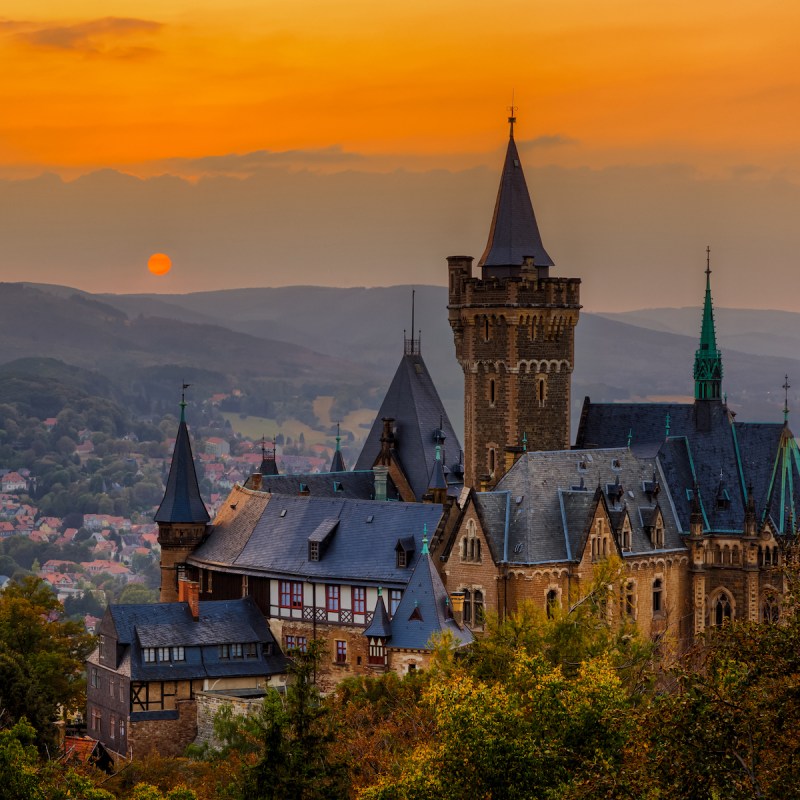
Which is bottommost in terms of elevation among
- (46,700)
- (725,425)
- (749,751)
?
(46,700)

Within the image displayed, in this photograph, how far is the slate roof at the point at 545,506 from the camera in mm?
87062

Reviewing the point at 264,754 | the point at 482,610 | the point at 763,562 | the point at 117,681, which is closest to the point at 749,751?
the point at 264,754

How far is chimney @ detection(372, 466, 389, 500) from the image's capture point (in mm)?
105688

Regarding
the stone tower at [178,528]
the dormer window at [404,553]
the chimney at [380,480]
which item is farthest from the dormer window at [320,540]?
the chimney at [380,480]

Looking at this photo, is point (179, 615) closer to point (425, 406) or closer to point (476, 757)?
point (425, 406)

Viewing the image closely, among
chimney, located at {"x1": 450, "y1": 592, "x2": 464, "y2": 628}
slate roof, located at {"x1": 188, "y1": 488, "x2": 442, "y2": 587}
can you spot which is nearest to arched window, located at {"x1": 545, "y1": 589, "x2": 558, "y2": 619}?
→ chimney, located at {"x1": 450, "y1": 592, "x2": 464, "y2": 628}

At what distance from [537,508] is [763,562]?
1537 cm

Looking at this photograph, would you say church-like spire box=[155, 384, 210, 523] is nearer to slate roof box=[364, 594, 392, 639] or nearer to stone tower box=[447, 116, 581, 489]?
stone tower box=[447, 116, 581, 489]

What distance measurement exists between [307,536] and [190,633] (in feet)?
27.0

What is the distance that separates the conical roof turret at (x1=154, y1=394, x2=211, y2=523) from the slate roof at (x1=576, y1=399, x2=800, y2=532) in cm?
2306

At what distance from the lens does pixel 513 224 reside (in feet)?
333

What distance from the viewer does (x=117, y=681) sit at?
286ft

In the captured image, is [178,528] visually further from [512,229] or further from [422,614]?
[512,229]

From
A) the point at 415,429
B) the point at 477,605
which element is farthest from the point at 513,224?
the point at 477,605
